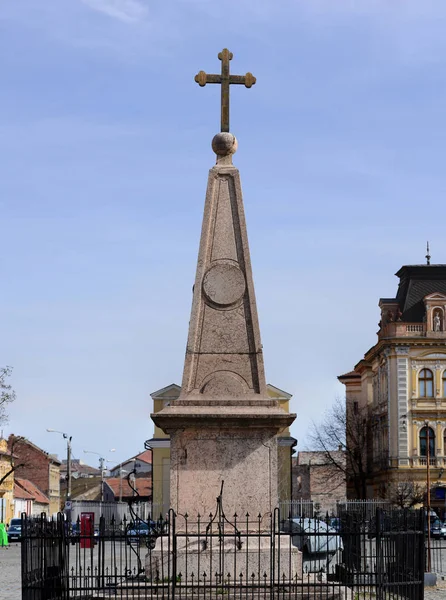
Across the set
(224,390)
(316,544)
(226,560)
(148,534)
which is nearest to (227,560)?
(226,560)

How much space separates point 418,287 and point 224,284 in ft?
190

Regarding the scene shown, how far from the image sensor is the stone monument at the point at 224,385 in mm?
14195

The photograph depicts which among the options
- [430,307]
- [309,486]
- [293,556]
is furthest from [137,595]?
[309,486]

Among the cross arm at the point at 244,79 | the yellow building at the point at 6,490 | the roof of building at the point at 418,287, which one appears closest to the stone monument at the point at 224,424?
the cross arm at the point at 244,79

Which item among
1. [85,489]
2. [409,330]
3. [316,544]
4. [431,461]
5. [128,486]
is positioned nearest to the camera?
[316,544]

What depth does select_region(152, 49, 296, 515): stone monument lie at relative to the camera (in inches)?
559

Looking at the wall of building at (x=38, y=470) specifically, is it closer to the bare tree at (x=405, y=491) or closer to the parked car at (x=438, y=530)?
the bare tree at (x=405, y=491)

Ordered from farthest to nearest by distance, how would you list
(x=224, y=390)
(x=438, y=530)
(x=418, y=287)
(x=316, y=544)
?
(x=418, y=287) < (x=438, y=530) < (x=316, y=544) < (x=224, y=390)

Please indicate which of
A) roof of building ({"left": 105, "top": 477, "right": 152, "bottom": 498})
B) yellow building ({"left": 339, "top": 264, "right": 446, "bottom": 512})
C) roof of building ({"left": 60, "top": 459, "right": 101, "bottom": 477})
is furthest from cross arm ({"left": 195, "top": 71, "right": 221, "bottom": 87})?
roof of building ({"left": 60, "top": 459, "right": 101, "bottom": 477})

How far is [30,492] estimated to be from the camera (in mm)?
90562

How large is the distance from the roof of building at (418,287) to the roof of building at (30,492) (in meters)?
30.8

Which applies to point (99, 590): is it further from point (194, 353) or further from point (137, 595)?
point (194, 353)

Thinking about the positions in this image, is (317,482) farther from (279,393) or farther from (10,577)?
(10,577)

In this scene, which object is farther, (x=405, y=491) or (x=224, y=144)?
(x=405, y=491)
